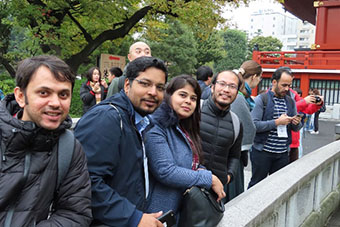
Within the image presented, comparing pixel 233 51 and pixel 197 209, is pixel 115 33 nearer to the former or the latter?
pixel 197 209

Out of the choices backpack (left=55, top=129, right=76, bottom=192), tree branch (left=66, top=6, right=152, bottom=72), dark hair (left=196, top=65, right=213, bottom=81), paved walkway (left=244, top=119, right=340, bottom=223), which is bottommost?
paved walkway (left=244, top=119, right=340, bottom=223)

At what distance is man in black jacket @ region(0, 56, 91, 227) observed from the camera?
1.12m

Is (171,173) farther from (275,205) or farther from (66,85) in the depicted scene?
(275,205)

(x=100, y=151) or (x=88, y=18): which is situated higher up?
(x=88, y=18)

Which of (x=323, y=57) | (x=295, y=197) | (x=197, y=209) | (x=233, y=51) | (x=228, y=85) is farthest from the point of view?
(x=233, y=51)

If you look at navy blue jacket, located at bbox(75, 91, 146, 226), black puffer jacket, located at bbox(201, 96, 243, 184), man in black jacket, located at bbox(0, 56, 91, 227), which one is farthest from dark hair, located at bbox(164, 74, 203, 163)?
man in black jacket, located at bbox(0, 56, 91, 227)

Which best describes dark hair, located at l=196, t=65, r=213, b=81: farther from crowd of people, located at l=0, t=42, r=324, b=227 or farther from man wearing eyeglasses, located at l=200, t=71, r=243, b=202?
crowd of people, located at l=0, t=42, r=324, b=227

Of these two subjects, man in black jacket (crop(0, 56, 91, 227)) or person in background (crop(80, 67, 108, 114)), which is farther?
person in background (crop(80, 67, 108, 114))

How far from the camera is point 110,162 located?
1352 mm

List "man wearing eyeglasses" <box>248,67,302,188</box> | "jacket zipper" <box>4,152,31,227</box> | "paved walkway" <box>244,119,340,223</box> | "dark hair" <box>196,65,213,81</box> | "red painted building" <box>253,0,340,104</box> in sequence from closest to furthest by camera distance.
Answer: "jacket zipper" <box>4,152,31,227</box> → "man wearing eyeglasses" <box>248,67,302,188</box> → "dark hair" <box>196,65,213,81</box> → "paved walkway" <box>244,119,340,223</box> → "red painted building" <box>253,0,340,104</box>

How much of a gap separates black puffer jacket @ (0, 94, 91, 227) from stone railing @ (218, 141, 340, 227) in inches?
37.4

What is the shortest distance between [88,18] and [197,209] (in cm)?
1056

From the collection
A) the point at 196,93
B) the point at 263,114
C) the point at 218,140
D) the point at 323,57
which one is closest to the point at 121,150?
the point at 196,93

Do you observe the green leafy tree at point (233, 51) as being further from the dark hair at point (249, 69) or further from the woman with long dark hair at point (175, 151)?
the woman with long dark hair at point (175, 151)
